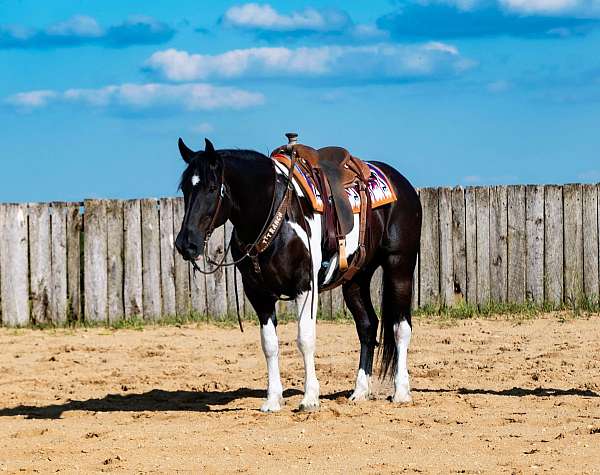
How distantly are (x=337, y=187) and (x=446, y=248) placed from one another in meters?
6.91

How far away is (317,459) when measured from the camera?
6.89m

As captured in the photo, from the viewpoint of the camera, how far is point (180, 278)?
1523 centimetres

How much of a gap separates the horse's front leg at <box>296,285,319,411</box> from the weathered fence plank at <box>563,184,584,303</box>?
781 centimetres

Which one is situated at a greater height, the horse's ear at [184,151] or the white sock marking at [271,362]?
the horse's ear at [184,151]

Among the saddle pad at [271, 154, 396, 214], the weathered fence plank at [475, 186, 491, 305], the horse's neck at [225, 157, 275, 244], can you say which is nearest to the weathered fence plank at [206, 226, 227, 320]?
the weathered fence plank at [475, 186, 491, 305]

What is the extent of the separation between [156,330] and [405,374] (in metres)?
6.49

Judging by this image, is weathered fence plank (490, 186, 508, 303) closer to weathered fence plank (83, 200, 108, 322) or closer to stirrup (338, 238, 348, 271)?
weathered fence plank (83, 200, 108, 322)

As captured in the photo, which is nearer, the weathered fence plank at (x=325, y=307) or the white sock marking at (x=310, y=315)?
the white sock marking at (x=310, y=315)

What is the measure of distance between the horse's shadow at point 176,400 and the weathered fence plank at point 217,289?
199 inches

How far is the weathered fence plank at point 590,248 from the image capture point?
15.2 meters

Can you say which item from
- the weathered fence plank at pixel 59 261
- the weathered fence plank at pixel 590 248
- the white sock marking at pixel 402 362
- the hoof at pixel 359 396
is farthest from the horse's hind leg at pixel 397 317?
the weathered fence plank at pixel 59 261

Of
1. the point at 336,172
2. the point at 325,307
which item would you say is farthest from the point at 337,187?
the point at 325,307

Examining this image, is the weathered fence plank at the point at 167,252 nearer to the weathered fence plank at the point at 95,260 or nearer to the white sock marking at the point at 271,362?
the weathered fence plank at the point at 95,260

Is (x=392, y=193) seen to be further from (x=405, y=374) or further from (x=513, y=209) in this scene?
(x=513, y=209)
